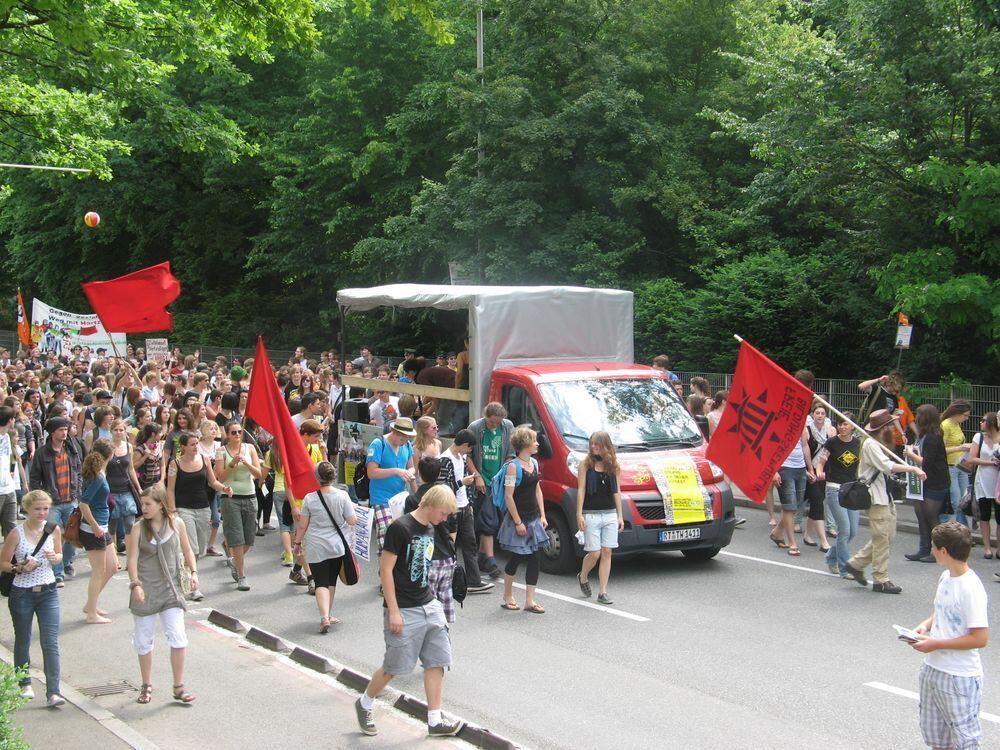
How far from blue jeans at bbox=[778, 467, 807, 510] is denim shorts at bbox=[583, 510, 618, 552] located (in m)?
3.12

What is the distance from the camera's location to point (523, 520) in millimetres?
10328

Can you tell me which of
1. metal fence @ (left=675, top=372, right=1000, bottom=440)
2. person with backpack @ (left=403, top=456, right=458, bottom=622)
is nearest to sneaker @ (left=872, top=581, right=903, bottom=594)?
person with backpack @ (left=403, top=456, right=458, bottom=622)

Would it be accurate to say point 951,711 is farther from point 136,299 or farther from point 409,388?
point 136,299

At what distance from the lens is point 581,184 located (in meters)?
25.4

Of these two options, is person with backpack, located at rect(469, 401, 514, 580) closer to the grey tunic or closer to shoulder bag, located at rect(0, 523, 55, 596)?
the grey tunic

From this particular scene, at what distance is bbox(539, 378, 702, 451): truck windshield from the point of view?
11992 millimetres

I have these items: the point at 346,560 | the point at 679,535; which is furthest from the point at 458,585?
the point at 679,535

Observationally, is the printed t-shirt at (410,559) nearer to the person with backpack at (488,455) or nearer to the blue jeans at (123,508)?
the person with backpack at (488,455)

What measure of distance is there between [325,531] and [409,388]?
499 cm

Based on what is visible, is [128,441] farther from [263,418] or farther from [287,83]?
[287,83]

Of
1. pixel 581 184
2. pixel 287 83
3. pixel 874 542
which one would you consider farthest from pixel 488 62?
pixel 874 542

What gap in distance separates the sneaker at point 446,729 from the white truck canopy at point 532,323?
6.31m

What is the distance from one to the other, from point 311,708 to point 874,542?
5.86 m

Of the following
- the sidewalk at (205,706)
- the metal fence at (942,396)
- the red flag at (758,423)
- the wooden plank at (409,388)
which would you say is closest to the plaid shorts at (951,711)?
the sidewalk at (205,706)
